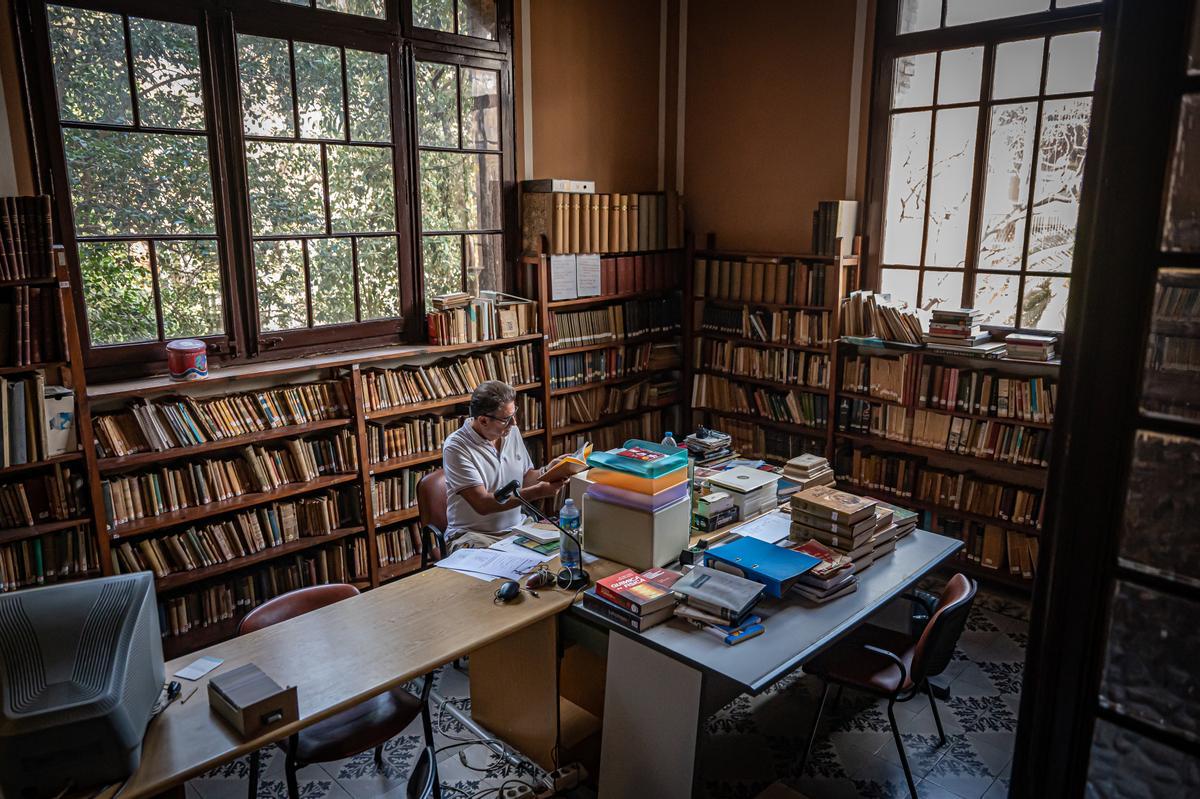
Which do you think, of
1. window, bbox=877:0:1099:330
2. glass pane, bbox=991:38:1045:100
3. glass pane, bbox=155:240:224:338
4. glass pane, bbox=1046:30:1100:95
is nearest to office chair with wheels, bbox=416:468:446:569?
glass pane, bbox=155:240:224:338

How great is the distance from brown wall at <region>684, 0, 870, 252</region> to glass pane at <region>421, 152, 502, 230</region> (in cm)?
186

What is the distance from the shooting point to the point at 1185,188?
1.23 metres

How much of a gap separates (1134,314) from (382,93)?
4661mm

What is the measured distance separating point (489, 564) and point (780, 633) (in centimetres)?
128

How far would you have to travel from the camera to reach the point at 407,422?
5059 mm

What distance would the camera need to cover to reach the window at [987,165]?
4875 millimetres

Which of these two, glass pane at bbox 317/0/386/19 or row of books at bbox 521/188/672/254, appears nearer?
glass pane at bbox 317/0/386/19

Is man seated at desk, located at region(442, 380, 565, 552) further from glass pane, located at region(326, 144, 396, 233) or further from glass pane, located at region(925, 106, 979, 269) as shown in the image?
glass pane, located at region(925, 106, 979, 269)

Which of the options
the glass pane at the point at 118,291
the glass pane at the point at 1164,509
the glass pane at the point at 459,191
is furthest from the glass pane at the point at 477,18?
the glass pane at the point at 1164,509

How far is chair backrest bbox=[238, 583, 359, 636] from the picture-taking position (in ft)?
10.2

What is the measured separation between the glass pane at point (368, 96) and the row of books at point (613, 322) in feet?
5.61

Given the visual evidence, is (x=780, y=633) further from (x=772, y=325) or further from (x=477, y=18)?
(x=477, y=18)

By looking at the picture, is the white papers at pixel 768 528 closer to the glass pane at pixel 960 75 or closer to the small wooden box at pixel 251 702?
the small wooden box at pixel 251 702

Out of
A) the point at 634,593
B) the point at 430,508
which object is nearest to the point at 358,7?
the point at 430,508
